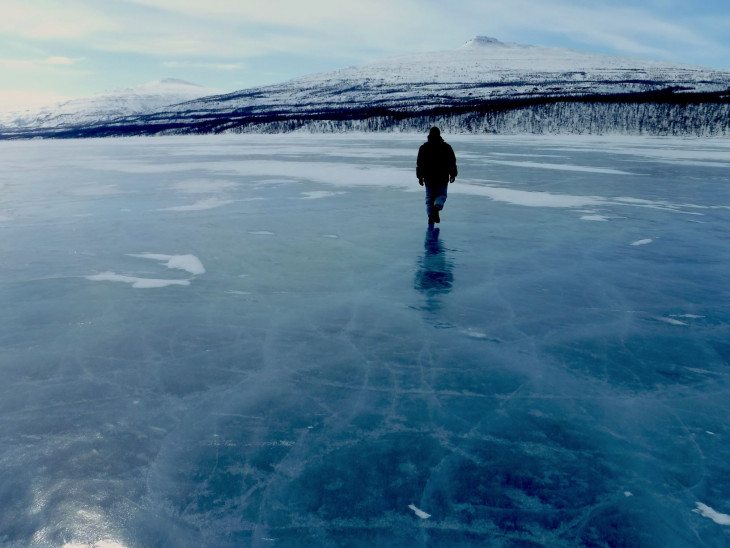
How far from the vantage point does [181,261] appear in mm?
5855

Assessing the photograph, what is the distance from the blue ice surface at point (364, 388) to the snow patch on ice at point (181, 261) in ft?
0.11

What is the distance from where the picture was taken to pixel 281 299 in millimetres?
4676

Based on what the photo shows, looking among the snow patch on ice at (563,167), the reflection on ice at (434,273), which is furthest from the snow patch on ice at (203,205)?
the snow patch on ice at (563,167)

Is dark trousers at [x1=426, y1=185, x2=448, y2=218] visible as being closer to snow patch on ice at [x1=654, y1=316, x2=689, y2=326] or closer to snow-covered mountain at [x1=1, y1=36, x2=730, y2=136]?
snow patch on ice at [x1=654, y1=316, x2=689, y2=326]

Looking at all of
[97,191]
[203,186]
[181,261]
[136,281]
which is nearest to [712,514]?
[136,281]

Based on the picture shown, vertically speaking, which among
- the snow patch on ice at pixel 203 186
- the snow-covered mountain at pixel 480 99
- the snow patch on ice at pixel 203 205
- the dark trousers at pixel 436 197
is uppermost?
the snow-covered mountain at pixel 480 99

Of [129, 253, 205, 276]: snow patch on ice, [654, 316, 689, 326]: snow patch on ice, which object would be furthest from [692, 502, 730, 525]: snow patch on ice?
[129, 253, 205, 276]: snow patch on ice

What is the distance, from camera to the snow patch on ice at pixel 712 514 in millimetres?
2164

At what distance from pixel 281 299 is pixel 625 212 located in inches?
246

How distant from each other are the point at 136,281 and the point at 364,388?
2.97 metres

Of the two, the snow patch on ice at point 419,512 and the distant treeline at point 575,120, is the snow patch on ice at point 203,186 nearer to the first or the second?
the snow patch on ice at point 419,512

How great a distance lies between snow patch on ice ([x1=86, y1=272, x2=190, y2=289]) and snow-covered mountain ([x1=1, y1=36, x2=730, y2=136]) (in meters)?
52.8

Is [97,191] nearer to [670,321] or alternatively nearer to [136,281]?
[136,281]

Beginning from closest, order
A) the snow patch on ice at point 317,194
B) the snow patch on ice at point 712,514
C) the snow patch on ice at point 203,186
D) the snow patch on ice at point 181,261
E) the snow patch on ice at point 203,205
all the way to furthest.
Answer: the snow patch on ice at point 712,514, the snow patch on ice at point 181,261, the snow patch on ice at point 203,205, the snow patch on ice at point 317,194, the snow patch on ice at point 203,186
